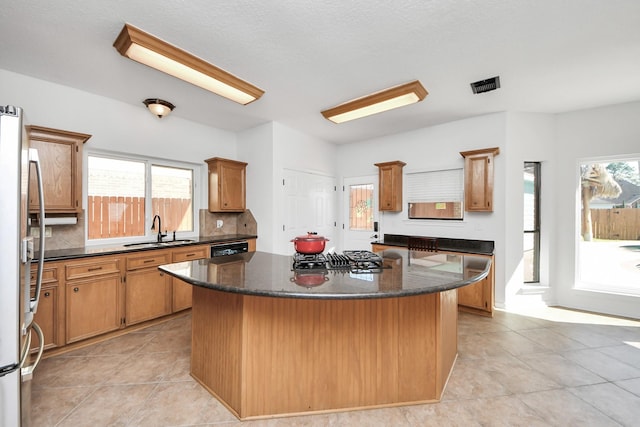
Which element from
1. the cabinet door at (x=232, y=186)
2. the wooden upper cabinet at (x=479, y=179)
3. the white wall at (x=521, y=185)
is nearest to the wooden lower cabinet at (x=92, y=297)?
the cabinet door at (x=232, y=186)

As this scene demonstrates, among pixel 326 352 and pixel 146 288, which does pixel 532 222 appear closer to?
pixel 326 352

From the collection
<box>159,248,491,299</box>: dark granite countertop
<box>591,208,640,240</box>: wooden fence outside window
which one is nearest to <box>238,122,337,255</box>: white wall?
<box>159,248,491,299</box>: dark granite countertop

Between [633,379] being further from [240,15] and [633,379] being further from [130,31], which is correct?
[130,31]

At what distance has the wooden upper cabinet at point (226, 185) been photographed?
13.7 feet

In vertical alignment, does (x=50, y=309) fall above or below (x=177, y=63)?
below

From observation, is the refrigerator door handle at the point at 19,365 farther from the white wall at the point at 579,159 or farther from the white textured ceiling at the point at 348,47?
the white wall at the point at 579,159

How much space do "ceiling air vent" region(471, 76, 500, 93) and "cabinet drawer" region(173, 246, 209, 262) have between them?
12.6ft

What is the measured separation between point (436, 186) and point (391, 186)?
706 mm

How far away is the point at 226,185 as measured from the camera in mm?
4234

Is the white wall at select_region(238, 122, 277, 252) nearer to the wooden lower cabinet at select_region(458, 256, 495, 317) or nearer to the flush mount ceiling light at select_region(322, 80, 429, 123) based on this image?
the flush mount ceiling light at select_region(322, 80, 429, 123)

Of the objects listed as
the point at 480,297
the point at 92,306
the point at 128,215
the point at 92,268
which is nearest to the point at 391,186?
the point at 480,297

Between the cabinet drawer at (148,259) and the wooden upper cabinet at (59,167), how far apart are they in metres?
0.75

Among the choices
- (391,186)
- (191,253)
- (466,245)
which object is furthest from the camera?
(391,186)

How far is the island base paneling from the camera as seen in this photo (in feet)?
5.63
